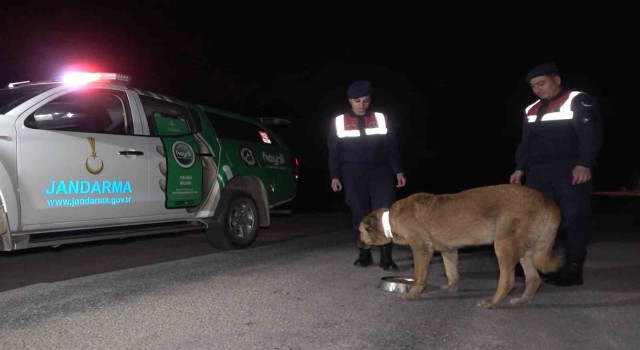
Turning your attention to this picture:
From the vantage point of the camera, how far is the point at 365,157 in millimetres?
6105

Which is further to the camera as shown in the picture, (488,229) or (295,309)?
(488,229)

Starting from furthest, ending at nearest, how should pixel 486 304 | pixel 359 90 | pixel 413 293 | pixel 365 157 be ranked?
pixel 365 157 → pixel 359 90 → pixel 413 293 → pixel 486 304

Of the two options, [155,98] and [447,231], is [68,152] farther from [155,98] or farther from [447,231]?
[447,231]

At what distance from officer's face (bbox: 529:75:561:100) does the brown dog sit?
1.23 metres

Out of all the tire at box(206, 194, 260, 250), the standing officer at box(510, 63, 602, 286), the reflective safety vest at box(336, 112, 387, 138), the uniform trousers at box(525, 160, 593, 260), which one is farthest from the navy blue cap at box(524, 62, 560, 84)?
the tire at box(206, 194, 260, 250)

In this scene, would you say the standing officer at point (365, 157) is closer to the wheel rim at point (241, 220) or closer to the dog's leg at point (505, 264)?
the wheel rim at point (241, 220)

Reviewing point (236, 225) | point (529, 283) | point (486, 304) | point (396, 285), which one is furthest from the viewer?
point (236, 225)

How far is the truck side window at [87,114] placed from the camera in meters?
5.10

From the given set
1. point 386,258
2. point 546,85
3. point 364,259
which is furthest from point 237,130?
point 546,85

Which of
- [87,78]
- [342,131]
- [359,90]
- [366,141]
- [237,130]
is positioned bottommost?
[366,141]

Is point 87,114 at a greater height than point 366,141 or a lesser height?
greater

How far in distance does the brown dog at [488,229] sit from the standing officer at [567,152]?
0.69m

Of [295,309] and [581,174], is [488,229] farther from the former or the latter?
[295,309]

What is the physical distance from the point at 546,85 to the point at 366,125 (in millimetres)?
1865
